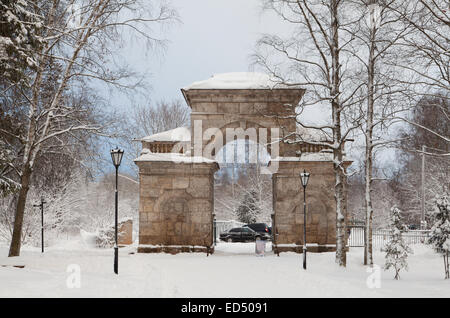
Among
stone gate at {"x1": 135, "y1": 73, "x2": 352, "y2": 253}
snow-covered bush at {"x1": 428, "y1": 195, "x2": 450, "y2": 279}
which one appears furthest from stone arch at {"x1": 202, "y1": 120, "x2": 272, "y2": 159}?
snow-covered bush at {"x1": 428, "y1": 195, "x2": 450, "y2": 279}

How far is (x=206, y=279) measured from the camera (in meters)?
13.5

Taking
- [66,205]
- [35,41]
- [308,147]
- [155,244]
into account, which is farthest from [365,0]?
[66,205]

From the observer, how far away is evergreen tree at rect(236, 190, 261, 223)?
40.6 metres

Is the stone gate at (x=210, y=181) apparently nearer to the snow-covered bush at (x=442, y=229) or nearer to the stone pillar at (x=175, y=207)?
the stone pillar at (x=175, y=207)

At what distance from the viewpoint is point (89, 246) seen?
88.9 ft

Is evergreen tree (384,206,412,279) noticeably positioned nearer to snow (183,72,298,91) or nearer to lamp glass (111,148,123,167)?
snow (183,72,298,91)

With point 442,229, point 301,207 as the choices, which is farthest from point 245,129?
point 442,229

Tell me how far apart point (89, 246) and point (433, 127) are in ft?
92.9

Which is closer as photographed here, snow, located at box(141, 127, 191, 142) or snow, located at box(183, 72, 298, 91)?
snow, located at box(183, 72, 298, 91)

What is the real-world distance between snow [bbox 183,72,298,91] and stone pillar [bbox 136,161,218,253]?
159 inches

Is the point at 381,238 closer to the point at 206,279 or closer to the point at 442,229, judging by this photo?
the point at 442,229

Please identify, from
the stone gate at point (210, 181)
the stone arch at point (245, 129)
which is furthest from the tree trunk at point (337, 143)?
the stone arch at point (245, 129)

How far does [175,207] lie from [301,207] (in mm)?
6364

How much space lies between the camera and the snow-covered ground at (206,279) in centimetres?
1030
